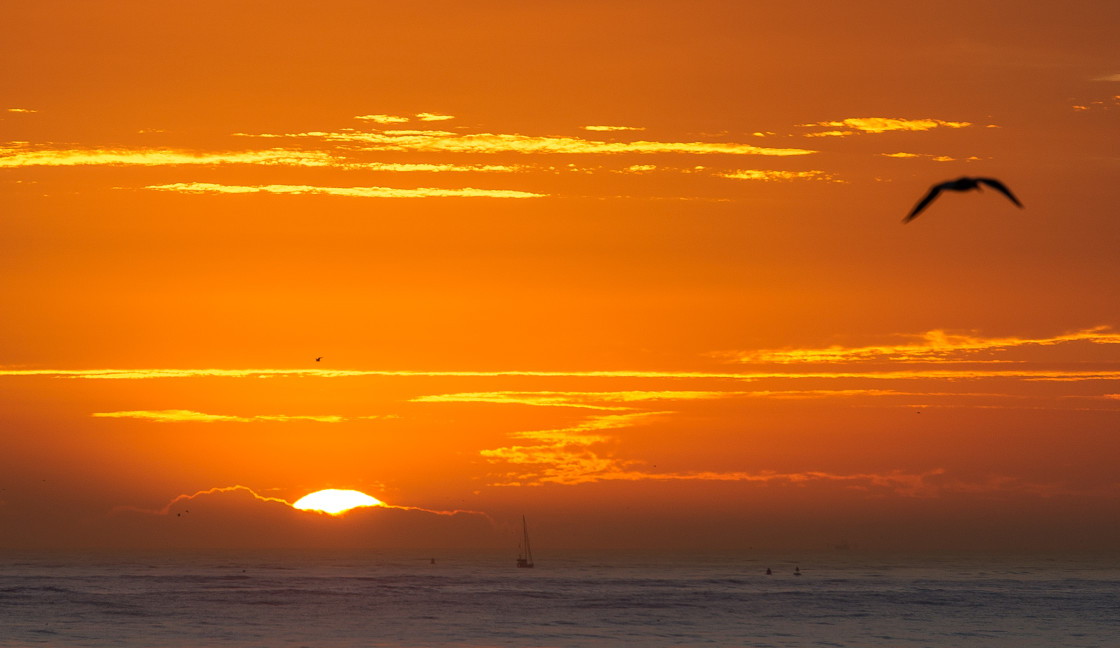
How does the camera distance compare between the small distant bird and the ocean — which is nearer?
the small distant bird

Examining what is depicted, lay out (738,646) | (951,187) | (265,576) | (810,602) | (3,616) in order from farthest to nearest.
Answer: (265,576), (810,602), (3,616), (738,646), (951,187)

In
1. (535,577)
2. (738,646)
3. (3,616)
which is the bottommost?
(738,646)

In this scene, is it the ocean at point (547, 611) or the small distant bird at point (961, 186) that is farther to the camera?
the ocean at point (547, 611)

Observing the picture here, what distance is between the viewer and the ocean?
70750 mm

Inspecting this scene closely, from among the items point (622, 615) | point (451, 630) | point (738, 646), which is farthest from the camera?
point (622, 615)

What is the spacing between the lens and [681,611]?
9531 cm

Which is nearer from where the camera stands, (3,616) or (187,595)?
(3,616)

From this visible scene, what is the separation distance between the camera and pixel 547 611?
307 ft

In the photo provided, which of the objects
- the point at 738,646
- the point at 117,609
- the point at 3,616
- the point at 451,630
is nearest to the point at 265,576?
the point at 117,609

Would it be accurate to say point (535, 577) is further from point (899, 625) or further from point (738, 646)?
point (738, 646)

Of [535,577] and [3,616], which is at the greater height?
[535,577]

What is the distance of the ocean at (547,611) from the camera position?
232 ft

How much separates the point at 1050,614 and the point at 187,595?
6834cm

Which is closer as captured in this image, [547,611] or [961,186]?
[961,186]
